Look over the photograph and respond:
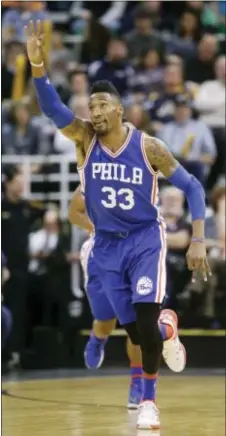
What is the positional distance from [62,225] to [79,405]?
3954mm

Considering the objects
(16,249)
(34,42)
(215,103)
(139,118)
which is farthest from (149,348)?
(215,103)

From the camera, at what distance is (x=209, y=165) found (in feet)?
49.8

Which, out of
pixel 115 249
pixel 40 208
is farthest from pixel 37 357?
pixel 115 249

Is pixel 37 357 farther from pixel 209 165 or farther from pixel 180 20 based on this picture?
pixel 180 20

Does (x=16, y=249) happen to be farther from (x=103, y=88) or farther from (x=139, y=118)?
(x=103, y=88)

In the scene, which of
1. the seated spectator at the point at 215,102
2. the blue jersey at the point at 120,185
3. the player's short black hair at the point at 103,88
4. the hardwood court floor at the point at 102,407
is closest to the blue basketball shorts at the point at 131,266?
the blue jersey at the point at 120,185

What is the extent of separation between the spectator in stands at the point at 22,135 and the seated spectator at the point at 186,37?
3.06 meters

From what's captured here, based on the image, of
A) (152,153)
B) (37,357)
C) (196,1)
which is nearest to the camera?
(152,153)

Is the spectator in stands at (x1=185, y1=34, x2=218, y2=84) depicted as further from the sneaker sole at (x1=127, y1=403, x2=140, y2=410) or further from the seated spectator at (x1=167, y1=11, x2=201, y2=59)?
the sneaker sole at (x1=127, y1=403, x2=140, y2=410)

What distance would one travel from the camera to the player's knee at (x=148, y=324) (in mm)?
8216

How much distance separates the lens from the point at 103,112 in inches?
328

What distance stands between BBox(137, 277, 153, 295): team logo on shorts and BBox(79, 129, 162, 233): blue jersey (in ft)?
1.20

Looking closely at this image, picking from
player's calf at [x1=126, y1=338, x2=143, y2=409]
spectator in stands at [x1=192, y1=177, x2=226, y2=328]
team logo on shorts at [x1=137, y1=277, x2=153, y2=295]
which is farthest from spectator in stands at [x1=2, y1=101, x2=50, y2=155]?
team logo on shorts at [x1=137, y1=277, x2=153, y2=295]

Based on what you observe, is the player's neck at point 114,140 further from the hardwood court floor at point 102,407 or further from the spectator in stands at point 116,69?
the spectator in stands at point 116,69
